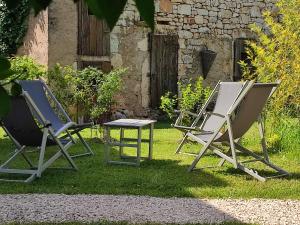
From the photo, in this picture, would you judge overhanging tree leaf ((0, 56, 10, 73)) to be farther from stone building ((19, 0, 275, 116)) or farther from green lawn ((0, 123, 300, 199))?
stone building ((19, 0, 275, 116))

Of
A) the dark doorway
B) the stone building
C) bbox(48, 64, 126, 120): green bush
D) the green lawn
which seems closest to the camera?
the green lawn

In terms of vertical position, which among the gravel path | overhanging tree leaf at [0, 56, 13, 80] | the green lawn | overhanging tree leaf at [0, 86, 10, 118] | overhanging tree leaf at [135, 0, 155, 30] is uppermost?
overhanging tree leaf at [135, 0, 155, 30]

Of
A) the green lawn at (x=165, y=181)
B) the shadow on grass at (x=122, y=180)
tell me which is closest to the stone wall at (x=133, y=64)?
the green lawn at (x=165, y=181)

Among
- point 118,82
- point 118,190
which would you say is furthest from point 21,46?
point 118,190

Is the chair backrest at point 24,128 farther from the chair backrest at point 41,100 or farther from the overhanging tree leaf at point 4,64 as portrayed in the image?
the overhanging tree leaf at point 4,64

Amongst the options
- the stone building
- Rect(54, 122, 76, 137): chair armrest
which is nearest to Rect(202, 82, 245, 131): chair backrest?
Rect(54, 122, 76, 137): chair armrest

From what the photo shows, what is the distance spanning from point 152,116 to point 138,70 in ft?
4.08

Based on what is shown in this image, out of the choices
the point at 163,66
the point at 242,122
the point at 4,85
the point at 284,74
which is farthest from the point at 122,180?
the point at 163,66

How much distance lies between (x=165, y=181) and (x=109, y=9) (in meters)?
4.37

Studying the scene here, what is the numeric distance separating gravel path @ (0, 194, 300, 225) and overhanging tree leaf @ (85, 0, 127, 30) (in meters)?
2.91

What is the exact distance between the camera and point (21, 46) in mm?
12945

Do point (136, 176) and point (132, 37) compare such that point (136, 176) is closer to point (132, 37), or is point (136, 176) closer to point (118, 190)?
point (118, 190)

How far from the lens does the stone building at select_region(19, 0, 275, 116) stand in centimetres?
1212

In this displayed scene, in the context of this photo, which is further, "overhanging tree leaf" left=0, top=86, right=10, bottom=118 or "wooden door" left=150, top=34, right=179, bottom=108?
"wooden door" left=150, top=34, right=179, bottom=108
